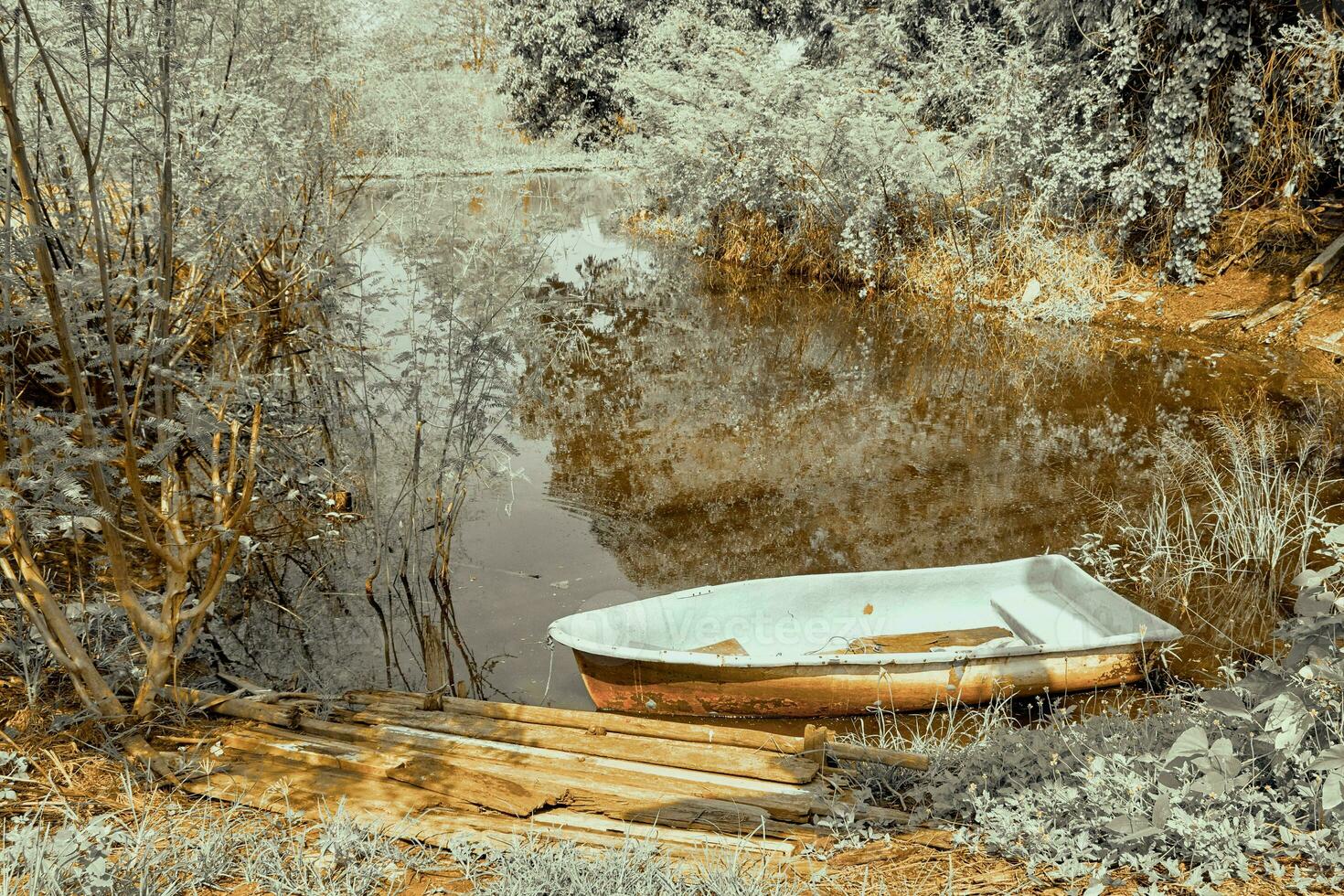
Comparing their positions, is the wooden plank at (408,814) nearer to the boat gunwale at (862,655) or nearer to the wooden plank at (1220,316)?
the boat gunwale at (862,655)

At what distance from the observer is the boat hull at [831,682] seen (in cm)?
489

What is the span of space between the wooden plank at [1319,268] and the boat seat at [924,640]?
885 centimetres

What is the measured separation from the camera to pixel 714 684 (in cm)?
495

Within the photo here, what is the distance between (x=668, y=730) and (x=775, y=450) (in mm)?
5357

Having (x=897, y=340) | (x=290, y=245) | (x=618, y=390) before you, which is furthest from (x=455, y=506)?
(x=897, y=340)

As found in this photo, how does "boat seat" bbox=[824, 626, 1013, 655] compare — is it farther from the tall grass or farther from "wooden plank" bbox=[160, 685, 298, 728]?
"wooden plank" bbox=[160, 685, 298, 728]

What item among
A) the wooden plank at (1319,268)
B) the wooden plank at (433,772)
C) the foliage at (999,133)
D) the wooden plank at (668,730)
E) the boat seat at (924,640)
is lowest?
the boat seat at (924,640)

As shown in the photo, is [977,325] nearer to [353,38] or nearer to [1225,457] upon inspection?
[1225,457]

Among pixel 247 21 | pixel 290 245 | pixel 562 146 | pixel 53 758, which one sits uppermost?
pixel 562 146

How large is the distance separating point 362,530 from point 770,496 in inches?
126

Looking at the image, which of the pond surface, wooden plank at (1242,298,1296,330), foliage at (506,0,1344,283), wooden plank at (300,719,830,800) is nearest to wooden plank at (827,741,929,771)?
wooden plank at (300,719,830,800)

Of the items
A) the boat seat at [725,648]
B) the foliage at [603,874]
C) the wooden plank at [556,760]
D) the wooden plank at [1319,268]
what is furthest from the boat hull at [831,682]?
the wooden plank at [1319,268]

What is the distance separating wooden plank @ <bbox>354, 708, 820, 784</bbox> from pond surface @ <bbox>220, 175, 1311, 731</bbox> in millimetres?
1410

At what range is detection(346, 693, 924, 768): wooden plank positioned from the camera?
3613mm
